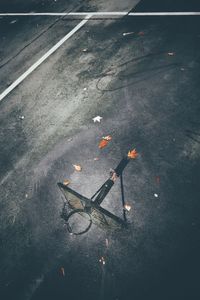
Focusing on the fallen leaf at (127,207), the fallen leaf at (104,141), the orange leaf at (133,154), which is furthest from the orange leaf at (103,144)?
the fallen leaf at (127,207)

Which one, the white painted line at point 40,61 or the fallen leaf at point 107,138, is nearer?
the fallen leaf at point 107,138

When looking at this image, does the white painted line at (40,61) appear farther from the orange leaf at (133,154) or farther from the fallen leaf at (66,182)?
the orange leaf at (133,154)

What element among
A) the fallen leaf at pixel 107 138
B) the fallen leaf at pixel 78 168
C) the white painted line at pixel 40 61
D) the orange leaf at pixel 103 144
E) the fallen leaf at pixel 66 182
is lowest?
the fallen leaf at pixel 66 182

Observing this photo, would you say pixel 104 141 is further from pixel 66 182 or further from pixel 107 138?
pixel 66 182

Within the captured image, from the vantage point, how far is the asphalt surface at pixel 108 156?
13.8 ft

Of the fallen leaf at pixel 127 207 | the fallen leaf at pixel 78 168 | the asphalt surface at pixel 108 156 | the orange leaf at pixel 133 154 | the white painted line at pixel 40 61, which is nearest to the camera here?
the asphalt surface at pixel 108 156

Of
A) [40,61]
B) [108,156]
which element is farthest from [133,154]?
[40,61]

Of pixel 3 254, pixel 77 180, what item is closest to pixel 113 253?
pixel 77 180

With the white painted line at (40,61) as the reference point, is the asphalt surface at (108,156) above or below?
below

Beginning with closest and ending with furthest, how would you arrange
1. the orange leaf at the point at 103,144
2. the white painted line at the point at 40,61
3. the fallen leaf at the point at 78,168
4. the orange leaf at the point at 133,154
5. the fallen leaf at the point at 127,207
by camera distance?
the fallen leaf at the point at 127,207 < the orange leaf at the point at 133,154 < the fallen leaf at the point at 78,168 < the orange leaf at the point at 103,144 < the white painted line at the point at 40,61

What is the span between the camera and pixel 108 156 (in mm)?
5672

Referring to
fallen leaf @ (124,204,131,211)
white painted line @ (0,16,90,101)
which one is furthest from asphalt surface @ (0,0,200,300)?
white painted line @ (0,16,90,101)

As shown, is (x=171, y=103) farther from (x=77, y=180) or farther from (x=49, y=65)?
(x=49, y=65)

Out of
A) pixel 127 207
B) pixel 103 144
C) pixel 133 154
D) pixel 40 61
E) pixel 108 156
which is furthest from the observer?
pixel 40 61
